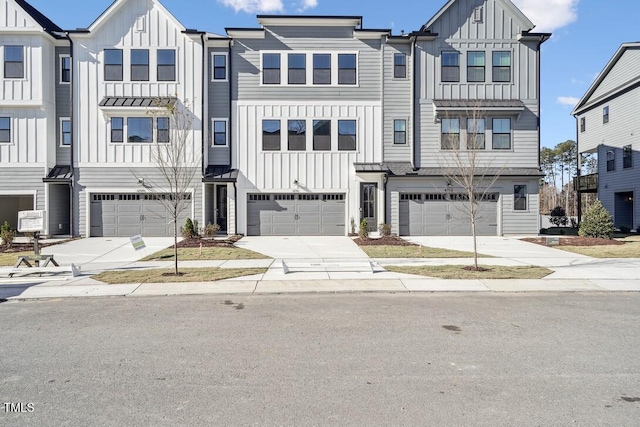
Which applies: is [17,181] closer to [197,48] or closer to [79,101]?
[79,101]

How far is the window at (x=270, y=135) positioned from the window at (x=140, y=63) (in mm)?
6799

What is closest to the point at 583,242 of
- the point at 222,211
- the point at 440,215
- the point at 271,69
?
the point at 440,215

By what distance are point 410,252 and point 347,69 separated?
11.5 metres

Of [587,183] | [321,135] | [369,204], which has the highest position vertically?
[321,135]

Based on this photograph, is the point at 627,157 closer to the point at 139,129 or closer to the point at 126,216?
the point at 139,129

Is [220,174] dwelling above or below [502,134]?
below

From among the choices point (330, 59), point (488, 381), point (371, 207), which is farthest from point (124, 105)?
point (488, 381)

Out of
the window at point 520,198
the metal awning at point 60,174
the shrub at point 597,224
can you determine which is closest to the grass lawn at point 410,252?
the window at point 520,198

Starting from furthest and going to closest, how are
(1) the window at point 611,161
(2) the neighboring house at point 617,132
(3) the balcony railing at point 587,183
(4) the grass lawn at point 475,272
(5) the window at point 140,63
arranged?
1. (3) the balcony railing at point 587,183
2. (1) the window at point 611,161
3. (2) the neighboring house at point 617,132
4. (5) the window at point 140,63
5. (4) the grass lawn at point 475,272

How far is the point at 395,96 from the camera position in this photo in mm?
20594

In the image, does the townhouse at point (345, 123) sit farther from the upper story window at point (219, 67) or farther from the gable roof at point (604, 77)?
the gable roof at point (604, 77)

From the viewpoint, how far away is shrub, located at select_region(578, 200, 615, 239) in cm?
1816

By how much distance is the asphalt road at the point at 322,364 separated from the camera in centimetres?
355

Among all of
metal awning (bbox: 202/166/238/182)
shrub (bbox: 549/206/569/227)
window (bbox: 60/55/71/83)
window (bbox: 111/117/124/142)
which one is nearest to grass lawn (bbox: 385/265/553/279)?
metal awning (bbox: 202/166/238/182)
